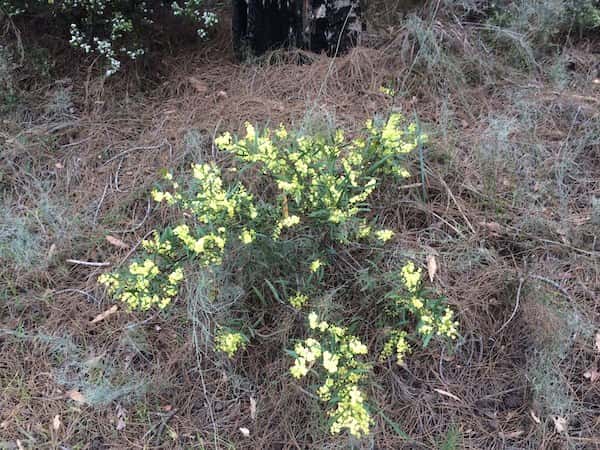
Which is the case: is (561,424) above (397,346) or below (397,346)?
below

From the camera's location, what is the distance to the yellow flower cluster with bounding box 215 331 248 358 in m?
2.04

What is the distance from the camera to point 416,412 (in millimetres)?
2119

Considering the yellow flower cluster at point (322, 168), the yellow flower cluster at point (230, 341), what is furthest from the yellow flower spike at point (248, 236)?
the yellow flower cluster at point (230, 341)

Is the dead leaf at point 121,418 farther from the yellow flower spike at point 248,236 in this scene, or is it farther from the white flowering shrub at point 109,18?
the white flowering shrub at point 109,18

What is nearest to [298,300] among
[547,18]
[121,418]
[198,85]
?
[121,418]

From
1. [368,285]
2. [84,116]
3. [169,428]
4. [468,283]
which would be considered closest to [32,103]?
[84,116]

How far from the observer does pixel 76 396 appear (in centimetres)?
228

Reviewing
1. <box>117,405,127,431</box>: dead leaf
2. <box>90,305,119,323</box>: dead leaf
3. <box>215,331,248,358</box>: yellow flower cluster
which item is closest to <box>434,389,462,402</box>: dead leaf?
<box>215,331,248,358</box>: yellow flower cluster

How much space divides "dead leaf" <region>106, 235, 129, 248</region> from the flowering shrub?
386mm

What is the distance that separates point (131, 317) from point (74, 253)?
19.1 inches

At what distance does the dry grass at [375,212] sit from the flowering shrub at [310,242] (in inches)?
6.2

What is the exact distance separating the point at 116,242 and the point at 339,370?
1375 mm

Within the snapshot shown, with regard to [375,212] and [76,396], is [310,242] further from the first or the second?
[76,396]

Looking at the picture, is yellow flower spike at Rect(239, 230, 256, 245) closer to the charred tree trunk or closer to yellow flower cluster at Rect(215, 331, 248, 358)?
yellow flower cluster at Rect(215, 331, 248, 358)
